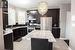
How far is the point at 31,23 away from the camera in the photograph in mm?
7348

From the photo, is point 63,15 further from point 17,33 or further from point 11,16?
point 11,16

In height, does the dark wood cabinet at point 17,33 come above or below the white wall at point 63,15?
below

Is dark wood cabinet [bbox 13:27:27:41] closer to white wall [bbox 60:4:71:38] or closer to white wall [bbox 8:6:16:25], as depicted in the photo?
white wall [bbox 8:6:16:25]

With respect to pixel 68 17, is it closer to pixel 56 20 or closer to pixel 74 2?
pixel 56 20

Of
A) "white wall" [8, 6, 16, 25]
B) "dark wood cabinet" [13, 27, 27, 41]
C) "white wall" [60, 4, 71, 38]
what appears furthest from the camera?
"white wall" [60, 4, 71, 38]

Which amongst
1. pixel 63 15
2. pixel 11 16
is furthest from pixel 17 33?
pixel 63 15

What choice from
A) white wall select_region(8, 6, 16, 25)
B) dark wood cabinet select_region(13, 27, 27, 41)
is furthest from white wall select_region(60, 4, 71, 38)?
white wall select_region(8, 6, 16, 25)

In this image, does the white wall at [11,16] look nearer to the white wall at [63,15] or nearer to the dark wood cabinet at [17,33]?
the dark wood cabinet at [17,33]

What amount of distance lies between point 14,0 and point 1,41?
164 inches

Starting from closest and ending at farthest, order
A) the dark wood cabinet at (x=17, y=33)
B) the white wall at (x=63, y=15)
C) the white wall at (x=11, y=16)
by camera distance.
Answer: the white wall at (x=11, y=16) → the dark wood cabinet at (x=17, y=33) → the white wall at (x=63, y=15)

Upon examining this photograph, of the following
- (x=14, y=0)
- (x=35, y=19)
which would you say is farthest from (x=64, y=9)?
(x=14, y=0)

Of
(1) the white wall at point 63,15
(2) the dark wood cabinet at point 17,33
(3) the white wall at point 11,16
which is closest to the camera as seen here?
(3) the white wall at point 11,16

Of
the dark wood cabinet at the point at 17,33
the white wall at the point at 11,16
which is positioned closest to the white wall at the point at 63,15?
the dark wood cabinet at the point at 17,33

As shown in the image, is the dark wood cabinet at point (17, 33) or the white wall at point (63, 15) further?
the white wall at point (63, 15)
